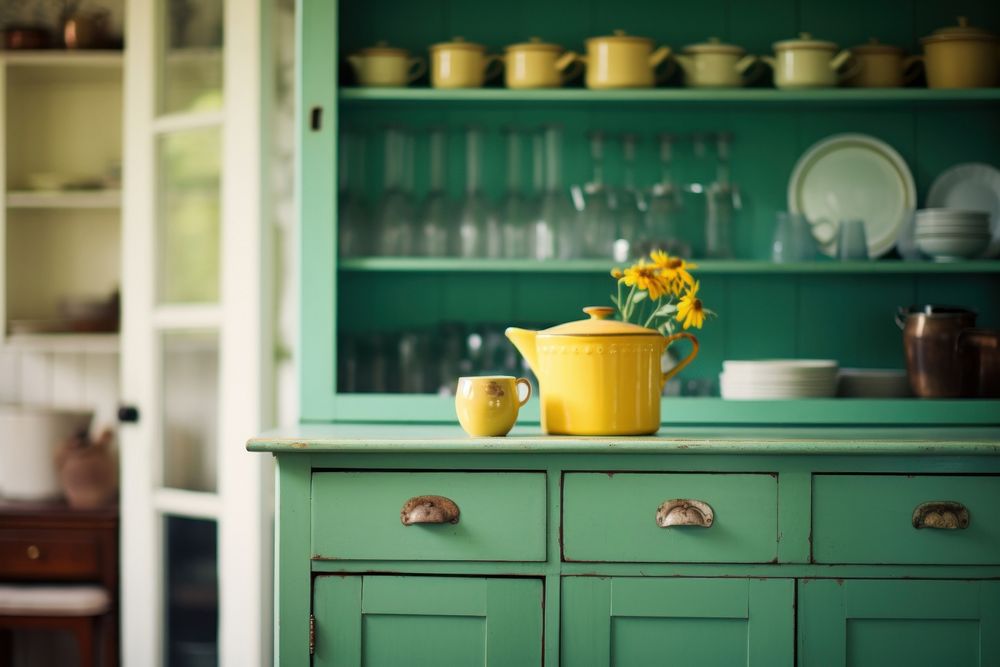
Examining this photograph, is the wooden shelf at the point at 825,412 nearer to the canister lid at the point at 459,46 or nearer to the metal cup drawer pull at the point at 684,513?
the metal cup drawer pull at the point at 684,513

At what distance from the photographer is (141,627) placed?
269 cm

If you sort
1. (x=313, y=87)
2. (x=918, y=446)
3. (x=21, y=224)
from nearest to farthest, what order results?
(x=918, y=446) → (x=313, y=87) → (x=21, y=224)

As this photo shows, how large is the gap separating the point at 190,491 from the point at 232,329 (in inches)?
18.0

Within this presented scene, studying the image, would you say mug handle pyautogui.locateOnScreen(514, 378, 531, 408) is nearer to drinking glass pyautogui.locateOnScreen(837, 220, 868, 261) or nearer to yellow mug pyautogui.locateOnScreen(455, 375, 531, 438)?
yellow mug pyautogui.locateOnScreen(455, 375, 531, 438)

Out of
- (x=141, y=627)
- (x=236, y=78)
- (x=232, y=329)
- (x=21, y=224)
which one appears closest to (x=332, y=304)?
(x=232, y=329)

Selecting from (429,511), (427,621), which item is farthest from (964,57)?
(427,621)

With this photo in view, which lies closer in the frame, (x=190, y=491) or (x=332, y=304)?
(x=332, y=304)

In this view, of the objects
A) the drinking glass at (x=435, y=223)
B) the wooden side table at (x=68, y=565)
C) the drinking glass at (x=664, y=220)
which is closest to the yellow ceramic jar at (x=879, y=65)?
the drinking glass at (x=664, y=220)

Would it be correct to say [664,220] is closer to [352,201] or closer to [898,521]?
[352,201]

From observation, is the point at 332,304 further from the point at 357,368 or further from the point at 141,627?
the point at 141,627

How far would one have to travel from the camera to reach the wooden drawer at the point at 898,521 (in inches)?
70.9

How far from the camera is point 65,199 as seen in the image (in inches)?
122

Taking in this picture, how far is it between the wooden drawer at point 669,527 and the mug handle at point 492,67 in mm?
1029

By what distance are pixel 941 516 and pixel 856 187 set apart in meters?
0.93
